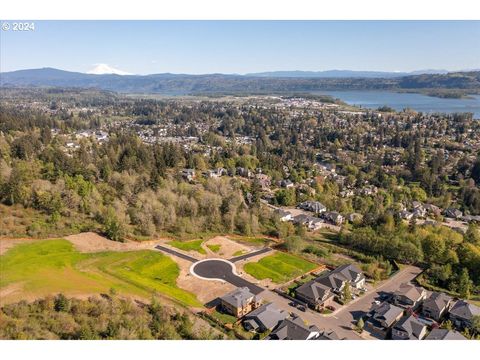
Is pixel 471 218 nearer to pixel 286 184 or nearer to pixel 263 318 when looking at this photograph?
pixel 286 184

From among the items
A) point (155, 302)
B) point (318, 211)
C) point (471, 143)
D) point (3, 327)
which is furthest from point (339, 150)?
point (3, 327)

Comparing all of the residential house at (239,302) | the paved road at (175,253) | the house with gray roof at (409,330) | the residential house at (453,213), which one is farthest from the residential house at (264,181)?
the house with gray roof at (409,330)

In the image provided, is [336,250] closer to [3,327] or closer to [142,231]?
[142,231]

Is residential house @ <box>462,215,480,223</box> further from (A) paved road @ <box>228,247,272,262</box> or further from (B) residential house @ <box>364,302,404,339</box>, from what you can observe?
(B) residential house @ <box>364,302,404,339</box>

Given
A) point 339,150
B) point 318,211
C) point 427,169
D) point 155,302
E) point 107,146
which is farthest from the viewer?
point 339,150

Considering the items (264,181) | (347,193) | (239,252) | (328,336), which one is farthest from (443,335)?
(264,181)

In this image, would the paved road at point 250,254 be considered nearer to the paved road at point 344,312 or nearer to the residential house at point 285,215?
the paved road at point 344,312
